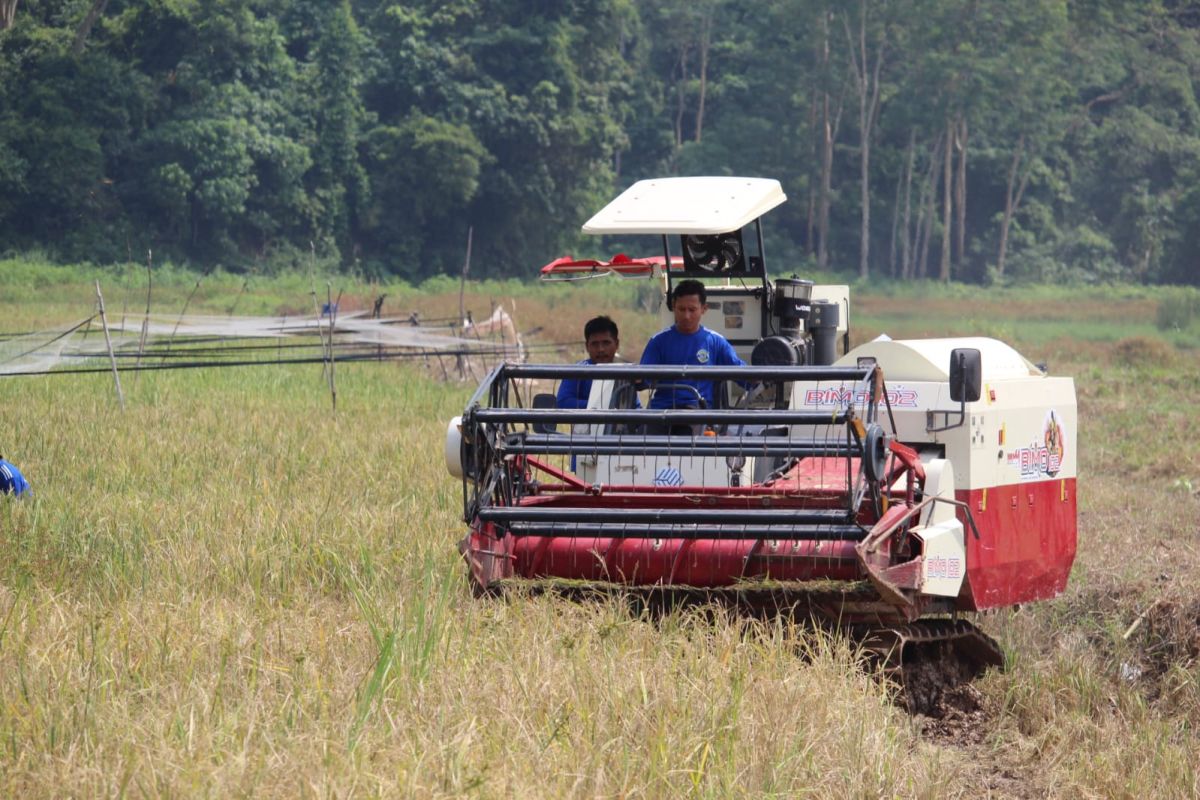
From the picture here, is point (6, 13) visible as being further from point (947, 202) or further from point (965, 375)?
point (947, 202)

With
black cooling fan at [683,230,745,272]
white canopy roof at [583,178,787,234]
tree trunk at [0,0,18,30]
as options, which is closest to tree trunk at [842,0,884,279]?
tree trunk at [0,0,18,30]

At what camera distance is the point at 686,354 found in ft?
26.9

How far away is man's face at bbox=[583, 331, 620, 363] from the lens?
873 cm

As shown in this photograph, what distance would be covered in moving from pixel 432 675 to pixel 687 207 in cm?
351

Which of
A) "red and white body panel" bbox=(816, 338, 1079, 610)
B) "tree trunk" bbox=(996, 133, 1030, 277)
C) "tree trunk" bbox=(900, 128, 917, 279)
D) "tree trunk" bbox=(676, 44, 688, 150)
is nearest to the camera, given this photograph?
"red and white body panel" bbox=(816, 338, 1079, 610)

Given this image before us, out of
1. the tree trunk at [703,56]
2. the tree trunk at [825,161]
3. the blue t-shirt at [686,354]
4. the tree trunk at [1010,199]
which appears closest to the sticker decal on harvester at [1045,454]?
the blue t-shirt at [686,354]

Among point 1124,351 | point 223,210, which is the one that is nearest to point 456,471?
point 1124,351

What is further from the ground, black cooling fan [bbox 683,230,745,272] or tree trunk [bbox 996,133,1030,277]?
black cooling fan [bbox 683,230,745,272]

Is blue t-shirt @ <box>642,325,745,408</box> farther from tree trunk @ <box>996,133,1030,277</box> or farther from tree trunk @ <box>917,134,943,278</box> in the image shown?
tree trunk @ <box>996,133,1030,277</box>

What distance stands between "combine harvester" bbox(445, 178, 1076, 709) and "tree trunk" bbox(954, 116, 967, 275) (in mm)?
45494

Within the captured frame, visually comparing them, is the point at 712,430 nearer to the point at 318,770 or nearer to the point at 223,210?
the point at 318,770

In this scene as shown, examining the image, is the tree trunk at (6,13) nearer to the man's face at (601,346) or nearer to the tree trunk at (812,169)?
the man's face at (601,346)

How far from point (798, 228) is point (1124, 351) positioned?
30.1 m

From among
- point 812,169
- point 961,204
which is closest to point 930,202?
point 961,204
